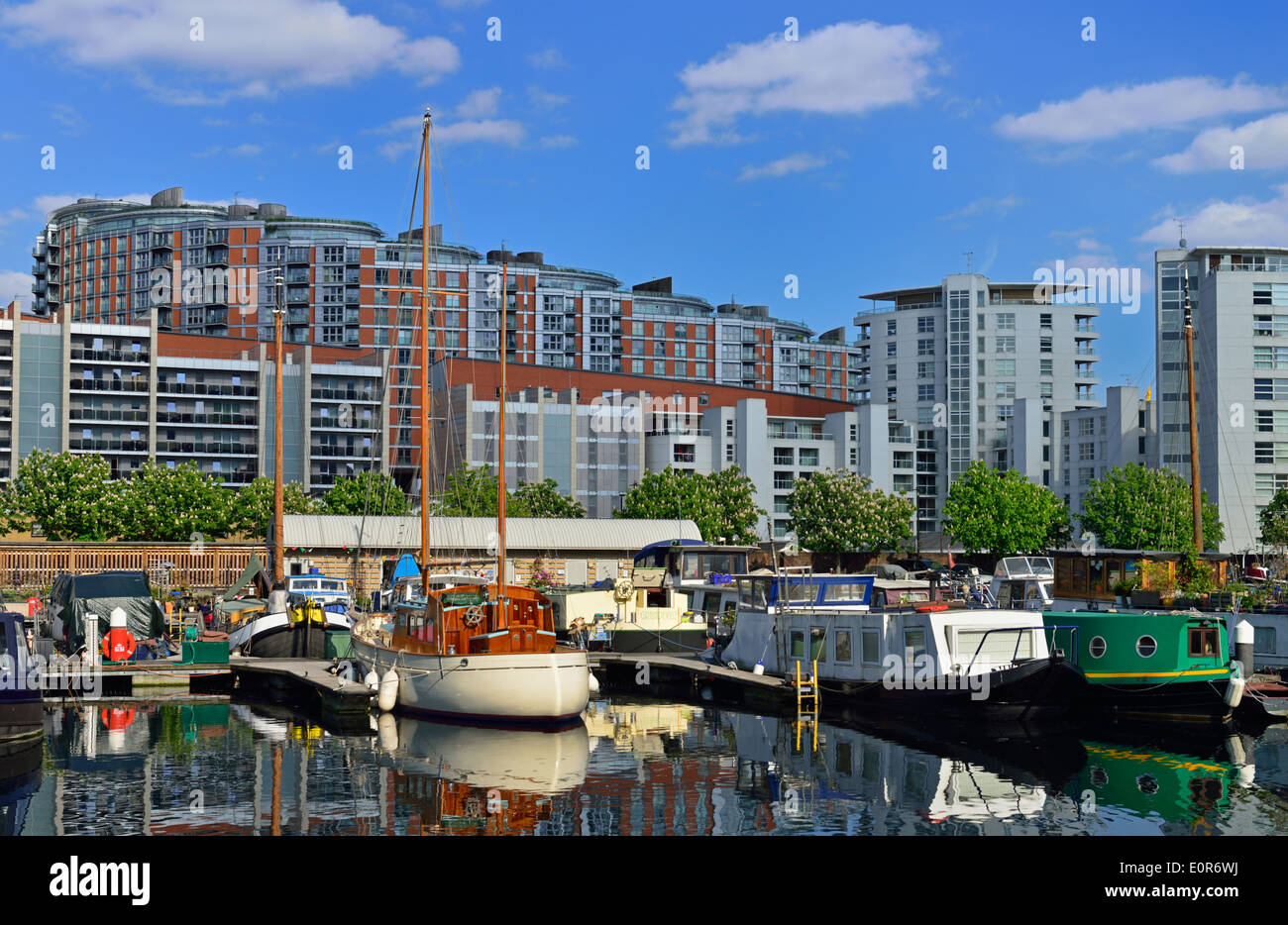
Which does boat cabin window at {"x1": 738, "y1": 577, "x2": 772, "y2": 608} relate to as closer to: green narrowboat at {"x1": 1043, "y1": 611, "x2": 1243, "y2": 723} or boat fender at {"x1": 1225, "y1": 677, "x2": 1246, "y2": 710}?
green narrowboat at {"x1": 1043, "y1": 611, "x2": 1243, "y2": 723}

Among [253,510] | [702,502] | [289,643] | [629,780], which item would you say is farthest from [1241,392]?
[629,780]

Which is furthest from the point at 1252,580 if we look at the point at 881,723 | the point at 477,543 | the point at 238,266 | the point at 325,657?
the point at 238,266

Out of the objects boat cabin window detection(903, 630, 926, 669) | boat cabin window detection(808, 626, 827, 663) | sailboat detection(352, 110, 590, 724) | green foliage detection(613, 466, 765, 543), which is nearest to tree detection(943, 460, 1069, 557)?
green foliage detection(613, 466, 765, 543)

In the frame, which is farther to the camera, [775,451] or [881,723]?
[775,451]

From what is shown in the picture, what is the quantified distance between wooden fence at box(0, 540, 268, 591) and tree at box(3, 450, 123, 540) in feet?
83.3

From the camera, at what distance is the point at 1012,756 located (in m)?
31.6

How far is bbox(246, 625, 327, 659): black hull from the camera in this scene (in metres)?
48.6

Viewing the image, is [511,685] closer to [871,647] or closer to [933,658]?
[871,647]

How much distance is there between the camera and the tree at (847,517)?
10462cm

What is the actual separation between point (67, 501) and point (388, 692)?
232ft

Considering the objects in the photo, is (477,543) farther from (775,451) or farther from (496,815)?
(775,451)

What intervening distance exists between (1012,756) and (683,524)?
52910 mm

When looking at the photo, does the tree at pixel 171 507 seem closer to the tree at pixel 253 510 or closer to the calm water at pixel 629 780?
the tree at pixel 253 510
